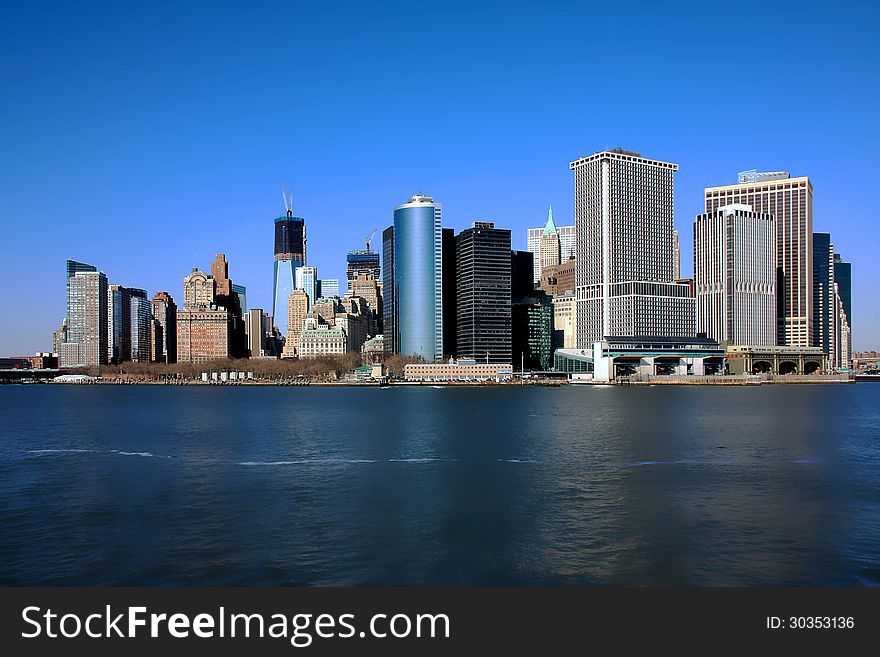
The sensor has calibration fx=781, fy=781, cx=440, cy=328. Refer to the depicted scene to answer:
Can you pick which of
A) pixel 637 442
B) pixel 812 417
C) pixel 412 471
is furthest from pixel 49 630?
pixel 812 417

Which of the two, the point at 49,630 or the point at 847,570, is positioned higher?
the point at 49,630

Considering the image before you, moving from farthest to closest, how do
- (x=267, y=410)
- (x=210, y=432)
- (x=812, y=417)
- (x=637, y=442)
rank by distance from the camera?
(x=267, y=410)
(x=812, y=417)
(x=210, y=432)
(x=637, y=442)

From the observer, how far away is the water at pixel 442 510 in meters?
28.4

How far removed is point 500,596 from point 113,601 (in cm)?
1128

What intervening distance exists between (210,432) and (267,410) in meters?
41.7

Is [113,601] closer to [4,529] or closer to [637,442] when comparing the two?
[4,529]

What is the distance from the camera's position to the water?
28.4 metres

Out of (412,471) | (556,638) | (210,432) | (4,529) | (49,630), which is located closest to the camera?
(49,630)

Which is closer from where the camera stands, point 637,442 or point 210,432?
point 637,442

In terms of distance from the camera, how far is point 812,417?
341ft

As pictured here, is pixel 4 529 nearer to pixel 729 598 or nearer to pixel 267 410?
pixel 729 598

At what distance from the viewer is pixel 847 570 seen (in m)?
28.1

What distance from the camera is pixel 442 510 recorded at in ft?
127

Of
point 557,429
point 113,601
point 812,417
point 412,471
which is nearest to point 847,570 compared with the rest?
point 113,601
